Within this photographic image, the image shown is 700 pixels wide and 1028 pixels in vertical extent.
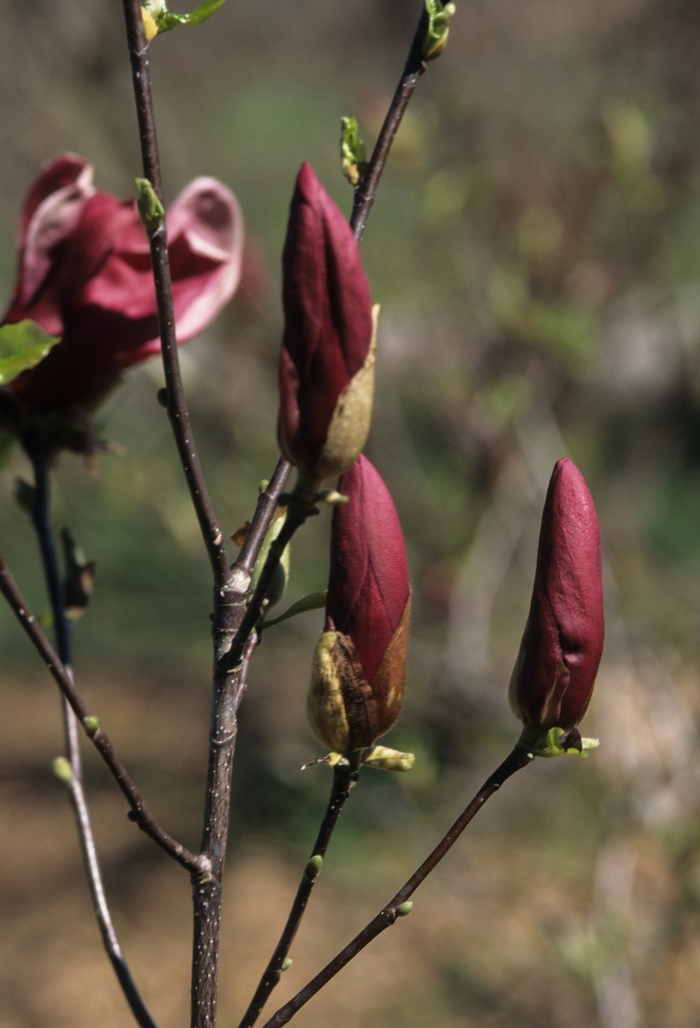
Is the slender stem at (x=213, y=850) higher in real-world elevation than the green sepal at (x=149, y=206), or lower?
lower

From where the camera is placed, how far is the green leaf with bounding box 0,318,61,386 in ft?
1.77

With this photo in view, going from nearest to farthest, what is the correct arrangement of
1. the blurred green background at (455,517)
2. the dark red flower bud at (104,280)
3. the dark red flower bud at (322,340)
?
the dark red flower bud at (322,340) < the dark red flower bud at (104,280) < the blurred green background at (455,517)

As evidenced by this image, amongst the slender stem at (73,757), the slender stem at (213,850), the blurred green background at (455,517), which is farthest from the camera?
the blurred green background at (455,517)

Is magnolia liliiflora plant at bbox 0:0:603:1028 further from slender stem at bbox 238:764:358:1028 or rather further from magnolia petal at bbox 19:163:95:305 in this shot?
magnolia petal at bbox 19:163:95:305

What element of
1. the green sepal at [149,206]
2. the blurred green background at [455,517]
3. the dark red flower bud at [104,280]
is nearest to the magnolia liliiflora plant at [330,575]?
the green sepal at [149,206]

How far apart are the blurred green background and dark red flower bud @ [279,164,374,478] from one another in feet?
5.09

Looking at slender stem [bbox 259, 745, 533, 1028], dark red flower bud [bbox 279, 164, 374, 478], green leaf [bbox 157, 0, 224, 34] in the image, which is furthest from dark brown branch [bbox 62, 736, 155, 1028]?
green leaf [bbox 157, 0, 224, 34]

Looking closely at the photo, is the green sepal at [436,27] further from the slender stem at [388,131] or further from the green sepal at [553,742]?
the green sepal at [553,742]

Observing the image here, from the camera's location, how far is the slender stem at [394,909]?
1.65 ft

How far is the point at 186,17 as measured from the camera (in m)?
0.54

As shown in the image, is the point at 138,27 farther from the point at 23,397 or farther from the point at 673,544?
the point at 673,544

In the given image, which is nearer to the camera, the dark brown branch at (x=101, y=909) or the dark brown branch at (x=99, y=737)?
the dark brown branch at (x=99, y=737)

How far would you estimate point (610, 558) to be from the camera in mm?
2863

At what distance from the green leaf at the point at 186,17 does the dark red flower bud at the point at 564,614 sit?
28 centimetres
